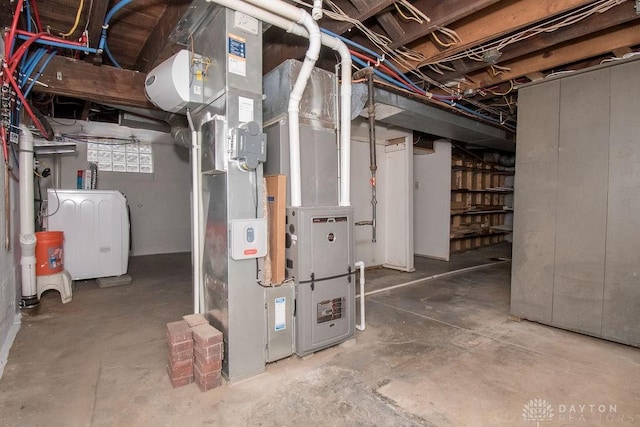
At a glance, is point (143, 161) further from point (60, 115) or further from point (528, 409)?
point (528, 409)

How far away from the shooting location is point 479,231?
291 inches

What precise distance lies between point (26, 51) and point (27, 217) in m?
1.64

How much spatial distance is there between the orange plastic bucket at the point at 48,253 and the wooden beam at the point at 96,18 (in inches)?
88.9

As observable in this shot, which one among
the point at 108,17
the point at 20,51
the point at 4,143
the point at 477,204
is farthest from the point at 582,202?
the point at 477,204

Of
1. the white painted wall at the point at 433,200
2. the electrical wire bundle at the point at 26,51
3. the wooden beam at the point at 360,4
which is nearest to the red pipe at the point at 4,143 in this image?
the electrical wire bundle at the point at 26,51

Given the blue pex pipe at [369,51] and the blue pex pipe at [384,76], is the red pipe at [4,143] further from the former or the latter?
the blue pex pipe at [384,76]

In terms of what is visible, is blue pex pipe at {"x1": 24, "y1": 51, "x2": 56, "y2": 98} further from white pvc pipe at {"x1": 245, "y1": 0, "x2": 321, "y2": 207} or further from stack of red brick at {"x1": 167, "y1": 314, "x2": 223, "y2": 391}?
stack of red brick at {"x1": 167, "y1": 314, "x2": 223, "y2": 391}

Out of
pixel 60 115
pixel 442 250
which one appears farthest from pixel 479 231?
pixel 60 115

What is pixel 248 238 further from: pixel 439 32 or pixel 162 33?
pixel 439 32

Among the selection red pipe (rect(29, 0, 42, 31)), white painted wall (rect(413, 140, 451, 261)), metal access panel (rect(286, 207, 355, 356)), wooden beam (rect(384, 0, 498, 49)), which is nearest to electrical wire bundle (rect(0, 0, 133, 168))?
red pipe (rect(29, 0, 42, 31))

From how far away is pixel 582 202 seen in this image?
8.89 ft

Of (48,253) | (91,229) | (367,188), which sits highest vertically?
(367,188)

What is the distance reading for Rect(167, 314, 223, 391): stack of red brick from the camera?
1.94 m
